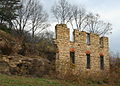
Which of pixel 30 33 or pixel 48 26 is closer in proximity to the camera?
pixel 30 33

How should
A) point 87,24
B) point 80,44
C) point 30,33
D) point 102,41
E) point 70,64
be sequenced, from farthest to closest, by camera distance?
point 87,24 < point 30,33 < point 102,41 < point 80,44 < point 70,64

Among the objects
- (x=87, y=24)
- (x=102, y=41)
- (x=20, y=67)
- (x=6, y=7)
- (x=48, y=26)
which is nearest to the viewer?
(x=20, y=67)

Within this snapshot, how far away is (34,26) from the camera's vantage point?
43.1m

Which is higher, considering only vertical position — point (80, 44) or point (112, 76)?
point (80, 44)

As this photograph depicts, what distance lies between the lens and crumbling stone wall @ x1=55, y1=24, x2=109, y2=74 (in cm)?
2127

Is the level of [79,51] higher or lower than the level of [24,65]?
higher

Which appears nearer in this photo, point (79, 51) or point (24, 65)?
point (24, 65)

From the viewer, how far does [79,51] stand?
75.5 feet

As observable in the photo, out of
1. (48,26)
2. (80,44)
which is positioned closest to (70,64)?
(80,44)

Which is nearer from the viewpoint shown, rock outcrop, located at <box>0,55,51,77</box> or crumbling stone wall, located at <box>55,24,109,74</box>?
rock outcrop, located at <box>0,55,51,77</box>

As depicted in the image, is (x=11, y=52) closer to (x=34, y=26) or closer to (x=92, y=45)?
(x=92, y=45)

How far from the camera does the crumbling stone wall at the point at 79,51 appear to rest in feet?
69.8

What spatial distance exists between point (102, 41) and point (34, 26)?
1993 cm

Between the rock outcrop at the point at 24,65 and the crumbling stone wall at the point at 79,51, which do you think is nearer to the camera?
the rock outcrop at the point at 24,65
